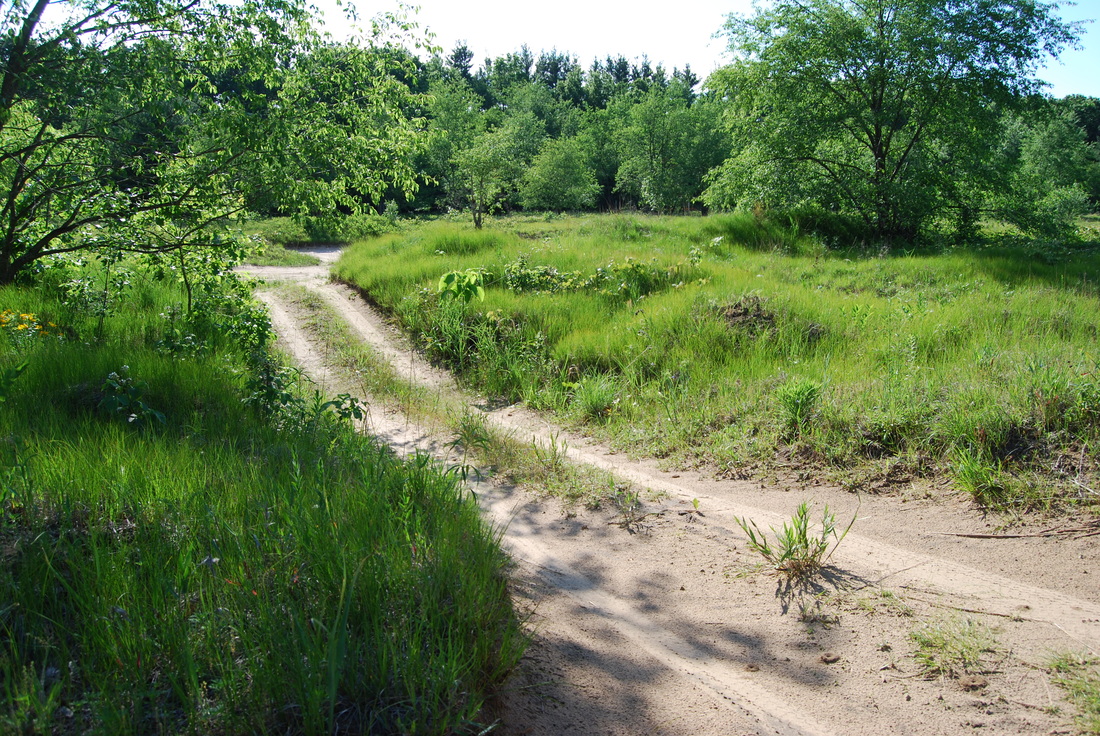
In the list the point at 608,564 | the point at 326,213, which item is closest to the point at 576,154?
the point at 326,213

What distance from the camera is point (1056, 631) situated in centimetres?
299

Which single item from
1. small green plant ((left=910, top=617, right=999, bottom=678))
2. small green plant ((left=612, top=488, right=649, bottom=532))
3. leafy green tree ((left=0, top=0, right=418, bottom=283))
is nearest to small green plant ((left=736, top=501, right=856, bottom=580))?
small green plant ((left=910, top=617, right=999, bottom=678))

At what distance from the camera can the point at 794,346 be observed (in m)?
7.59

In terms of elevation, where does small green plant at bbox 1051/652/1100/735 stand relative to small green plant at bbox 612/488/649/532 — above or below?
above

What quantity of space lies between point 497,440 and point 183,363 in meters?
3.04

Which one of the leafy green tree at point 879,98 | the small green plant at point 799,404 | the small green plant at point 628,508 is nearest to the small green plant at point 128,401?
the small green plant at point 628,508

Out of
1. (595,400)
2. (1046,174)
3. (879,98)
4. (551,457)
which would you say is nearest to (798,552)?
(551,457)

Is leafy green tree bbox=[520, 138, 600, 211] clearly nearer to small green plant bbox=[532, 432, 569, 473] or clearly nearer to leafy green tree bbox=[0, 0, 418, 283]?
leafy green tree bbox=[0, 0, 418, 283]

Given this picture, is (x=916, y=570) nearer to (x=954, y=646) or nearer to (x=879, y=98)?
(x=954, y=646)

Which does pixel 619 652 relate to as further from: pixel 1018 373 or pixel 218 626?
pixel 1018 373

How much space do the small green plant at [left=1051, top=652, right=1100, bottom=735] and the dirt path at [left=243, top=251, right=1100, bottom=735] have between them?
0.07 meters

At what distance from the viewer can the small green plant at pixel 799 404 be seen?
5641mm

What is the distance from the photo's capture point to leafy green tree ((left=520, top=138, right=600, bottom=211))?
3381 cm

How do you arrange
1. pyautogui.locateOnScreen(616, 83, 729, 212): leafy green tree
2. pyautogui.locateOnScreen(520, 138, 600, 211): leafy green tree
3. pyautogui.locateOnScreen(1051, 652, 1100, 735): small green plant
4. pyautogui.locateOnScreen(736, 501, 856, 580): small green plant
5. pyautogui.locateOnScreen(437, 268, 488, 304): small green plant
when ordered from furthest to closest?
pyautogui.locateOnScreen(616, 83, 729, 212): leafy green tree → pyautogui.locateOnScreen(520, 138, 600, 211): leafy green tree → pyautogui.locateOnScreen(437, 268, 488, 304): small green plant → pyautogui.locateOnScreen(736, 501, 856, 580): small green plant → pyautogui.locateOnScreen(1051, 652, 1100, 735): small green plant
